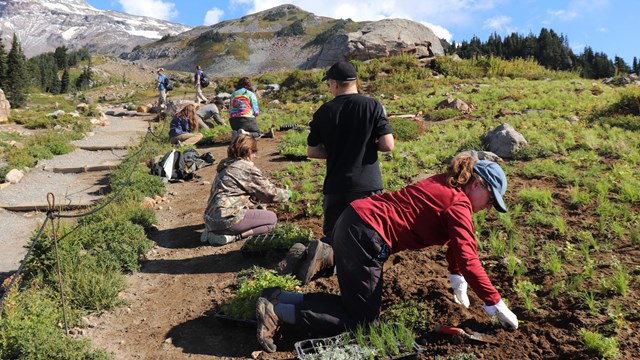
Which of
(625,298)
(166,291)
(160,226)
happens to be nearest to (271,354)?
(166,291)

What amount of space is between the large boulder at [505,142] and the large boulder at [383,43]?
20.8m

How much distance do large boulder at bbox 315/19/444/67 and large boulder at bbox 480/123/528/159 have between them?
68.2 feet

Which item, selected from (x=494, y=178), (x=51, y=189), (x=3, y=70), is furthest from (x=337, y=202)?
(x=3, y=70)

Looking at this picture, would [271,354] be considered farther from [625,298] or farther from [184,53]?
[184,53]

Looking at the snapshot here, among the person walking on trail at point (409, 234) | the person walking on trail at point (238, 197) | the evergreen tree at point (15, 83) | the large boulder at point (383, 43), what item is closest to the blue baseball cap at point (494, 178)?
the person walking on trail at point (409, 234)

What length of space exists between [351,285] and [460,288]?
110 centimetres

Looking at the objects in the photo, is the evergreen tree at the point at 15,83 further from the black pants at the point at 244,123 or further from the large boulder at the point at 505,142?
the large boulder at the point at 505,142

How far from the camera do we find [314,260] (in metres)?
5.29

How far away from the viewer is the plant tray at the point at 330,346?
3.77 metres

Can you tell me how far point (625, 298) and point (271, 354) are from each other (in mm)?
3237

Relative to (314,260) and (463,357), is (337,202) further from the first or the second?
(463,357)

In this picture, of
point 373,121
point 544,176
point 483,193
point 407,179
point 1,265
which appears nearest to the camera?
point 483,193

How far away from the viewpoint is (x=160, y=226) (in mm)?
8125

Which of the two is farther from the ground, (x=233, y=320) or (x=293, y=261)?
(x=293, y=261)
